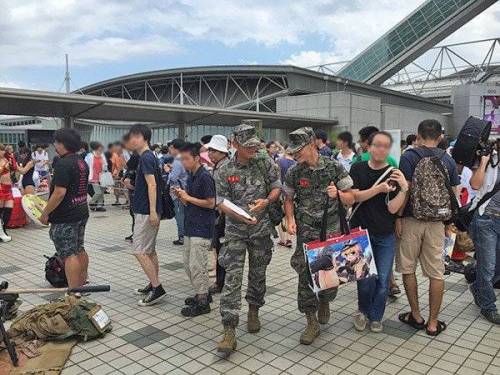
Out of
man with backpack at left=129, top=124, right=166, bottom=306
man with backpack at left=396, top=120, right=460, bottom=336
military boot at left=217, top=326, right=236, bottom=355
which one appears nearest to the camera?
military boot at left=217, top=326, right=236, bottom=355

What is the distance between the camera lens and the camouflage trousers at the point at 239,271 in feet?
12.5

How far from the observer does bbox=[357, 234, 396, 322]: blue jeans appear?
405 centimetres

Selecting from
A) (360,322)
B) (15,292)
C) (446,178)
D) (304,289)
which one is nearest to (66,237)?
(15,292)

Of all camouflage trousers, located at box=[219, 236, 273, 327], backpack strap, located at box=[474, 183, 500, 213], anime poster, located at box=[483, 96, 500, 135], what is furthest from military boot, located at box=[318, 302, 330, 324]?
anime poster, located at box=[483, 96, 500, 135]

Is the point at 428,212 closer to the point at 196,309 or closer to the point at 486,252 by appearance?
the point at 486,252

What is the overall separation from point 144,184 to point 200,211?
2.35 feet

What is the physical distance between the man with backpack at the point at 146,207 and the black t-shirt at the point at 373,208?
2101 millimetres

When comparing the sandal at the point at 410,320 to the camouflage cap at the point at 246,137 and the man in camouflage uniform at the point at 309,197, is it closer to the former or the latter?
the man in camouflage uniform at the point at 309,197

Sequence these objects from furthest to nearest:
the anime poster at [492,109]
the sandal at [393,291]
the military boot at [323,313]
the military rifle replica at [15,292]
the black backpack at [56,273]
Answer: the anime poster at [492,109] → the black backpack at [56,273] → the sandal at [393,291] → the military boot at [323,313] → the military rifle replica at [15,292]

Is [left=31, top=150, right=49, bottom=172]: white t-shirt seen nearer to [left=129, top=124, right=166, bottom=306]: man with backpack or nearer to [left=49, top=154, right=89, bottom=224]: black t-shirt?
[left=49, top=154, right=89, bottom=224]: black t-shirt

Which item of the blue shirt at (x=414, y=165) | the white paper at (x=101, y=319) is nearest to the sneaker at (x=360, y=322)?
the blue shirt at (x=414, y=165)

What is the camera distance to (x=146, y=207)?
15.5 ft

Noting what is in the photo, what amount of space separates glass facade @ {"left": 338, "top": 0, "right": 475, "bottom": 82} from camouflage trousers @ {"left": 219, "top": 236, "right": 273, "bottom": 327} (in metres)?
41.5

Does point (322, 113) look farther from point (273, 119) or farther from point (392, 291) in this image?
point (392, 291)
